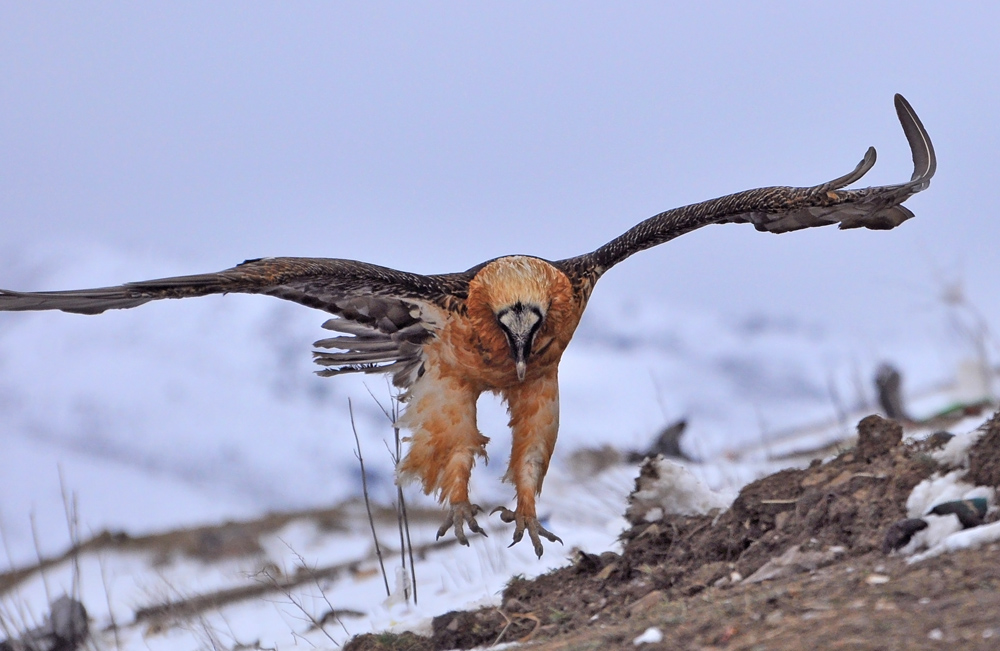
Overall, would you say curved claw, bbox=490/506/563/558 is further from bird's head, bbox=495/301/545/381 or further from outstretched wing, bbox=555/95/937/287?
outstretched wing, bbox=555/95/937/287

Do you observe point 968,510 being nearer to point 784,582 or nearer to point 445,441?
point 784,582

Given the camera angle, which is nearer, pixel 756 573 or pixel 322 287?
pixel 756 573

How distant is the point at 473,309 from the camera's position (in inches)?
287

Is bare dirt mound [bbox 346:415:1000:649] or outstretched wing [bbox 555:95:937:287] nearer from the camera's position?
bare dirt mound [bbox 346:415:1000:649]

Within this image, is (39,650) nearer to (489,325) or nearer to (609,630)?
(489,325)

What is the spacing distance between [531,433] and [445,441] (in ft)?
2.24

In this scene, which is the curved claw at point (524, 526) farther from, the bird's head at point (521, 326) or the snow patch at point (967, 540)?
the snow patch at point (967, 540)

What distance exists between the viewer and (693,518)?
725 centimetres

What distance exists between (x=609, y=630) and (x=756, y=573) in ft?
3.16

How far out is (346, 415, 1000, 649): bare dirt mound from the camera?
420 cm

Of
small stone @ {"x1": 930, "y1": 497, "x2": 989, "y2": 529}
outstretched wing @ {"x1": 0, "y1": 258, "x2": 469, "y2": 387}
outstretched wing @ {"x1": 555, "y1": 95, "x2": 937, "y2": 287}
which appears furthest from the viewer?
outstretched wing @ {"x1": 555, "y1": 95, "x2": 937, "y2": 287}

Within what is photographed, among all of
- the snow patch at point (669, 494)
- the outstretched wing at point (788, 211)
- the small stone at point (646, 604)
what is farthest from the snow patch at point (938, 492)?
the outstretched wing at point (788, 211)

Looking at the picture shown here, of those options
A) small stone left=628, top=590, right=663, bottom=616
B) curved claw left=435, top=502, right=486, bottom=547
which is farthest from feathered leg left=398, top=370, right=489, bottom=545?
small stone left=628, top=590, right=663, bottom=616

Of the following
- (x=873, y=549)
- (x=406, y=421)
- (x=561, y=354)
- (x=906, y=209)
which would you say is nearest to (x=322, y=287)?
(x=406, y=421)
